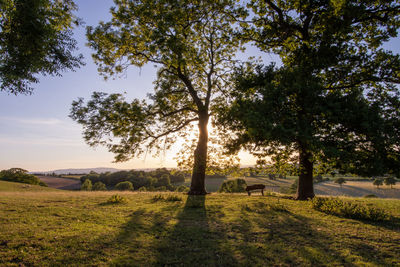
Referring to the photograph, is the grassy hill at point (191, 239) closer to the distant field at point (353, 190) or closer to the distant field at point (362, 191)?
the distant field at point (353, 190)

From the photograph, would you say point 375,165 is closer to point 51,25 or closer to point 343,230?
point 343,230

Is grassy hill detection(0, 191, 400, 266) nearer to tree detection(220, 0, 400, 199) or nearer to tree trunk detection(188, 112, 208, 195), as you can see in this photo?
tree detection(220, 0, 400, 199)

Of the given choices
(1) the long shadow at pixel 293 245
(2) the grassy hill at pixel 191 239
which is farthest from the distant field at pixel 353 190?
(1) the long shadow at pixel 293 245

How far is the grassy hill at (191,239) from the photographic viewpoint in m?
5.56

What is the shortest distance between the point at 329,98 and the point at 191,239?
928cm

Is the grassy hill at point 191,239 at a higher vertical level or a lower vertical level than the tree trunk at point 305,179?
lower

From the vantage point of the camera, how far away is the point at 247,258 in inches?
226

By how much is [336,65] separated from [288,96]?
4248mm

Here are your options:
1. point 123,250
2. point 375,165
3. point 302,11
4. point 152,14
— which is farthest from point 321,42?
point 123,250

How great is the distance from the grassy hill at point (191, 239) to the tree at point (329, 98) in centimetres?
363

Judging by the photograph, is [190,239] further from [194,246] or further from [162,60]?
[162,60]

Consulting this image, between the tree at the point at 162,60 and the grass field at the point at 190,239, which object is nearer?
the grass field at the point at 190,239

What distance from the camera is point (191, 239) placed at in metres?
7.12

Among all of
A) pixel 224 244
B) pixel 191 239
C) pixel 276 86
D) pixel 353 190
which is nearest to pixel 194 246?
pixel 191 239
